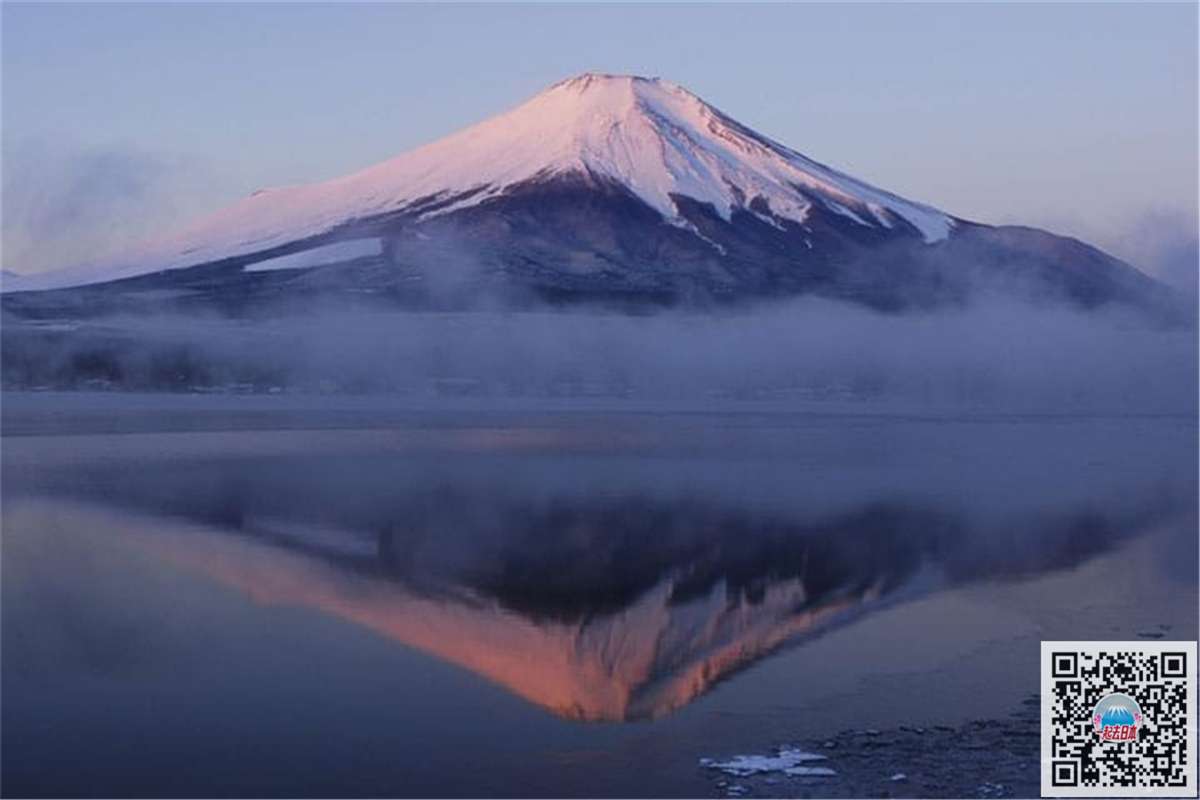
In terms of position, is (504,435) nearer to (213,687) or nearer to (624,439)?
(624,439)

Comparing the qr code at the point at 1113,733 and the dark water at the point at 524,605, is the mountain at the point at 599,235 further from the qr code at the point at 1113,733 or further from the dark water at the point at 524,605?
the qr code at the point at 1113,733

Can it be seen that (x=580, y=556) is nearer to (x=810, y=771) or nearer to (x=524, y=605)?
(x=524, y=605)

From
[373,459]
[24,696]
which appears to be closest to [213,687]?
[24,696]

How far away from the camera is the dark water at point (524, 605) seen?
23.8 feet

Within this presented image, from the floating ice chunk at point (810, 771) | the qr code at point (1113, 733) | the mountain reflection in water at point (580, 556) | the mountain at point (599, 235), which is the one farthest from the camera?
the mountain at point (599, 235)

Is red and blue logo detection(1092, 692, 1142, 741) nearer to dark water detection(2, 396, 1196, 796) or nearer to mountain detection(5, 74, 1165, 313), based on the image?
dark water detection(2, 396, 1196, 796)

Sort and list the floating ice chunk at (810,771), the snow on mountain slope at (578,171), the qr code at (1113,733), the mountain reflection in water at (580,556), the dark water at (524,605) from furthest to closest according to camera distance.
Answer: the snow on mountain slope at (578,171)
the mountain reflection in water at (580,556)
the dark water at (524,605)
the floating ice chunk at (810,771)
the qr code at (1113,733)

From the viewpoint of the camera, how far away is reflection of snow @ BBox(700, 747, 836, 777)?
22.2ft

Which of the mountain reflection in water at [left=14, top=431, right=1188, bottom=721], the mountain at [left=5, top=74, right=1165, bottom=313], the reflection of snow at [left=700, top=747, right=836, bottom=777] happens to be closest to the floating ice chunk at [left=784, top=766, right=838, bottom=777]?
the reflection of snow at [left=700, top=747, right=836, bottom=777]

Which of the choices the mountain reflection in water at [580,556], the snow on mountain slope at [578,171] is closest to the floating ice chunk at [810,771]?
the mountain reflection in water at [580,556]

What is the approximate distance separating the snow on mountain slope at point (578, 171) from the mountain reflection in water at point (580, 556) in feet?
182

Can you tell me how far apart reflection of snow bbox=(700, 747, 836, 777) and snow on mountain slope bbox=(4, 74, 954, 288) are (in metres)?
64.0

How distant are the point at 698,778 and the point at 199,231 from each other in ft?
251

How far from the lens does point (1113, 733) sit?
6.39 m
